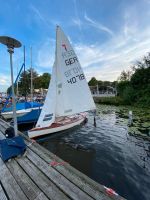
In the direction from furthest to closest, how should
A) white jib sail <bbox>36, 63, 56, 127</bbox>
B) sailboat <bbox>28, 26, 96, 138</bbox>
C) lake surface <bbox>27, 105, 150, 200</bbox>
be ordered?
sailboat <bbox>28, 26, 96, 138</bbox> → white jib sail <bbox>36, 63, 56, 127</bbox> → lake surface <bbox>27, 105, 150, 200</bbox>

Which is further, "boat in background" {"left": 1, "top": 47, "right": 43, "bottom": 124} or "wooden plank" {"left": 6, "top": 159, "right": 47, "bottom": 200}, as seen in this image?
"boat in background" {"left": 1, "top": 47, "right": 43, "bottom": 124}

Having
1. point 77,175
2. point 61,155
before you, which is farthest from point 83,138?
point 77,175

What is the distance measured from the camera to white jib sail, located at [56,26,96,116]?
933 centimetres

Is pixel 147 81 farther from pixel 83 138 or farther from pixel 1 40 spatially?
pixel 1 40

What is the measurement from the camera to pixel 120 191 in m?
4.83

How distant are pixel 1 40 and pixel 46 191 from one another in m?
3.74

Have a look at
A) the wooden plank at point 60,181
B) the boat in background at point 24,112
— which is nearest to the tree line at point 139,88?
the boat in background at point 24,112

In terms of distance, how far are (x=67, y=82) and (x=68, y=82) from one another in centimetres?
5

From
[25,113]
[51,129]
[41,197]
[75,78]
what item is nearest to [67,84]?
[75,78]

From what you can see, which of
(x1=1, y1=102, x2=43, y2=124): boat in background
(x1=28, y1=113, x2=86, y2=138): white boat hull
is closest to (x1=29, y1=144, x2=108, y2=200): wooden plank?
(x1=28, y1=113, x2=86, y2=138): white boat hull

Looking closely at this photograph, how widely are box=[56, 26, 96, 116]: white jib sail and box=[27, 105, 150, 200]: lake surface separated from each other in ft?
5.63

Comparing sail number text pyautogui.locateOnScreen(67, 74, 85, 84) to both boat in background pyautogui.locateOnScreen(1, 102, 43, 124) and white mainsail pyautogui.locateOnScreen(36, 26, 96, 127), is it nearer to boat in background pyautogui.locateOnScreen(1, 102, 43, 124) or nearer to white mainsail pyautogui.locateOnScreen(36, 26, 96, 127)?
white mainsail pyautogui.locateOnScreen(36, 26, 96, 127)

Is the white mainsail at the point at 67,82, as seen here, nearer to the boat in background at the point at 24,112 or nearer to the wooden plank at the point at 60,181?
the boat in background at the point at 24,112

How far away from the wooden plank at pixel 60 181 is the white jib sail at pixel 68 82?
4.77m
